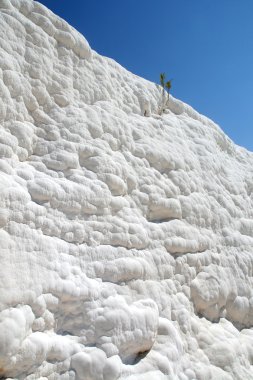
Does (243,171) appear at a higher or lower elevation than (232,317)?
higher

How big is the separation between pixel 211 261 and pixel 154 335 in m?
1.09

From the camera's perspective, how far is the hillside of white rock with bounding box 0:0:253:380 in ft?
6.60

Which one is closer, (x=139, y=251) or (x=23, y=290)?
(x=23, y=290)

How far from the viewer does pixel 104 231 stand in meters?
2.52

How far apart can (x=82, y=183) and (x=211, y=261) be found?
142cm

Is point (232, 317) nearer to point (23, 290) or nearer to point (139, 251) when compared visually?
point (139, 251)

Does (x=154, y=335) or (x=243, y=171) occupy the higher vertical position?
(x=243, y=171)

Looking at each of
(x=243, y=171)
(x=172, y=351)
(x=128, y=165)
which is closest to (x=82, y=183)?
(x=128, y=165)

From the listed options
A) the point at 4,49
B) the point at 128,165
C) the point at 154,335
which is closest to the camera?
the point at 154,335

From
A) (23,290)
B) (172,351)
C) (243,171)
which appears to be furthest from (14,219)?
(243,171)

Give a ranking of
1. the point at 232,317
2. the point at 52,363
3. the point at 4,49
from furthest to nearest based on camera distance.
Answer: the point at 232,317, the point at 4,49, the point at 52,363

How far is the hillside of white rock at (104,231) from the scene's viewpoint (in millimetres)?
2012

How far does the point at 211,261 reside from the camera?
10.6 ft

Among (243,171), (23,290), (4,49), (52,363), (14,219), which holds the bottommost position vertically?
(52,363)
